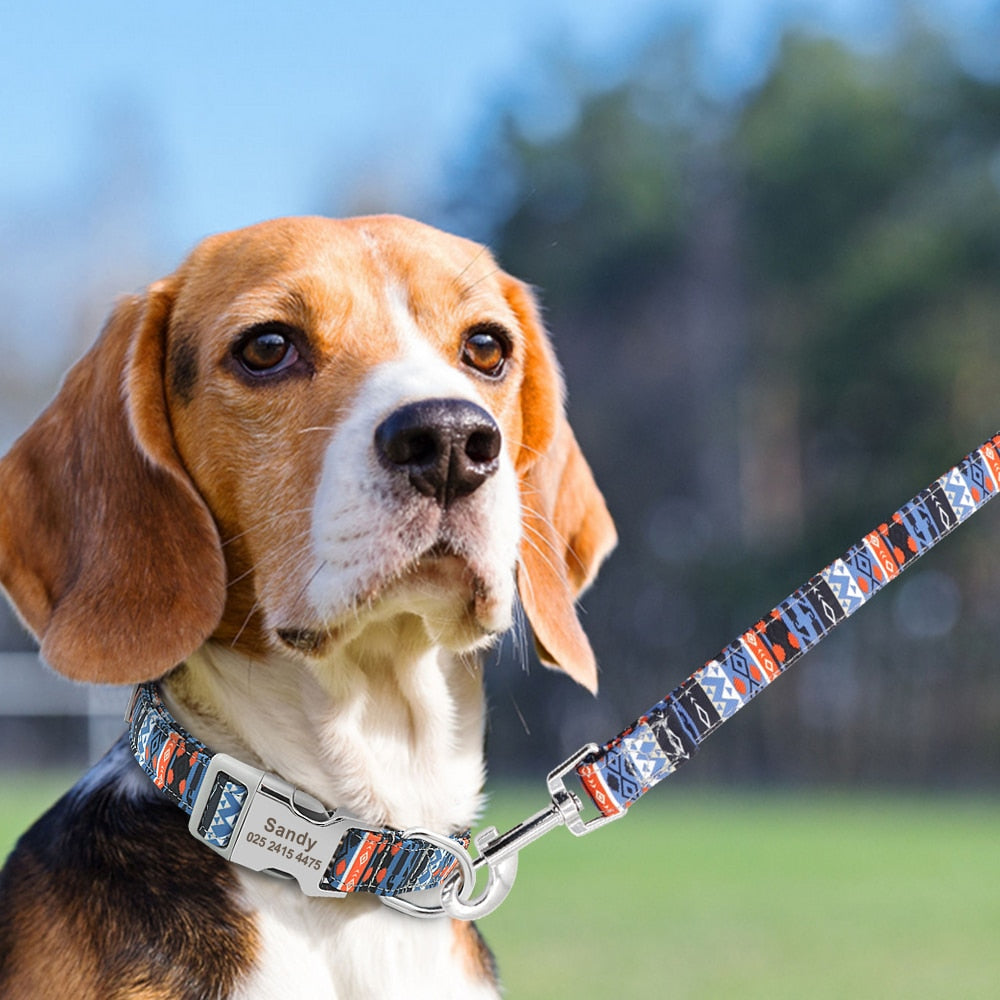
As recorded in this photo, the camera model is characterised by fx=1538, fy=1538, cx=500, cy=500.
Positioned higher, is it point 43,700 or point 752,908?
point 752,908

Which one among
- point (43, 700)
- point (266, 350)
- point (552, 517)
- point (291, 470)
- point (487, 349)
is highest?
point (266, 350)

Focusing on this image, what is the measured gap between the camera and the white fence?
2686 cm

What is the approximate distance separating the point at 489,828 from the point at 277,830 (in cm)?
43

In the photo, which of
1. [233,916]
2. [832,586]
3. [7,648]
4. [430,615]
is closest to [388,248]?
[430,615]

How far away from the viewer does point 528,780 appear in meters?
25.8

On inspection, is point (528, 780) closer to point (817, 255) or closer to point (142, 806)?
point (817, 255)

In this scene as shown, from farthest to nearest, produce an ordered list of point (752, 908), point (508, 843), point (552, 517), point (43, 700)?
point (43, 700) < point (752, 908) < point (552, 517) < point (508, 843)

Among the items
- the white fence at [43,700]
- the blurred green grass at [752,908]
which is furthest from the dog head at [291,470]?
the white fence at [43,700]

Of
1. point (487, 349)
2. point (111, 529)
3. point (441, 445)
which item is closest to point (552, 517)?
point (487, 349)

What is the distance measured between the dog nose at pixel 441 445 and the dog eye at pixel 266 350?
0.47m

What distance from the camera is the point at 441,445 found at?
2.62 metres

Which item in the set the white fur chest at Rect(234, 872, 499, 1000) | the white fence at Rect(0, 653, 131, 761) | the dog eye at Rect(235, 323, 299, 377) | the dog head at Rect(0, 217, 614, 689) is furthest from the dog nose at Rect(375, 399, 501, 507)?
the white fence at Rect(0, 653, 131, 761)

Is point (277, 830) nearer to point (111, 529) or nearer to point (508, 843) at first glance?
point (508, 843)

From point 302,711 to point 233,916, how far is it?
1.31ft
